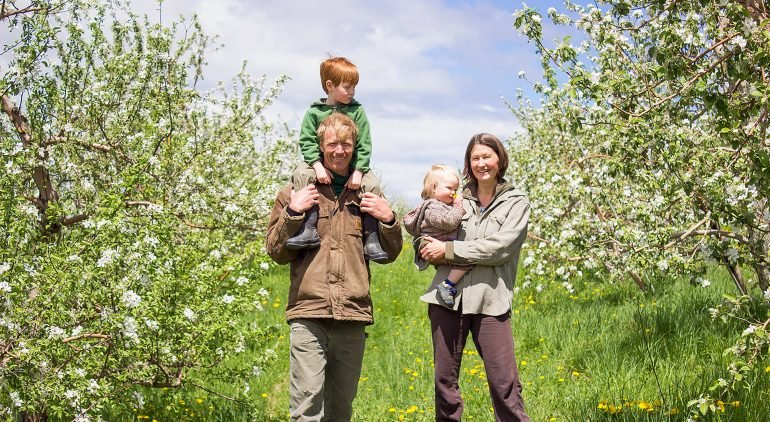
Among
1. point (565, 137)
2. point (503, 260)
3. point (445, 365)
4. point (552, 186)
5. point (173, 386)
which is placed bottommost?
point (173, 386)

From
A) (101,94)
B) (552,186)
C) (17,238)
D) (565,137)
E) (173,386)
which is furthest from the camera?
(565,137)

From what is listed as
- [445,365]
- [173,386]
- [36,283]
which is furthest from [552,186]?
[36,283]

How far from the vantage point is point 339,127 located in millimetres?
4207

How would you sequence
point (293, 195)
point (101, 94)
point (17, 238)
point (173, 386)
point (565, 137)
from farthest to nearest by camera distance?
point (565, 137) → point (101, 94) → point (173, 386) → point (17, 238) → point (293, 195)

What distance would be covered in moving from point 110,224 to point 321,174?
1.22 m

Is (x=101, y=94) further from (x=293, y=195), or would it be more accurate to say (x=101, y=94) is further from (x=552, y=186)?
(x=552, y=186)

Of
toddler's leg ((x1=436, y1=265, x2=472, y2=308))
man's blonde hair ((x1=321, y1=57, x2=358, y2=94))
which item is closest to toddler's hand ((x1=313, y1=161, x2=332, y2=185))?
man's blonde hair ((x1=321, y1=57, x2=358, y2=94))

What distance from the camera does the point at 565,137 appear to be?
9.66 meters

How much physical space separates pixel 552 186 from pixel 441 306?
10.3 feet

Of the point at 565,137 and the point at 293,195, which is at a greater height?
the point at 565,137

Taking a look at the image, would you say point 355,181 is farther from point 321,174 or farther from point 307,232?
point 307,232

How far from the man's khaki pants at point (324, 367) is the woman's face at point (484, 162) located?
1.15m

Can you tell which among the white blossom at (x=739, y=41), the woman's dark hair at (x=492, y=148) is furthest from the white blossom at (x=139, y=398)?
the white blossom at (x=739, y=41)

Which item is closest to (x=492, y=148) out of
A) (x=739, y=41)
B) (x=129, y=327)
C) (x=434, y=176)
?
(x=434, y=176)
